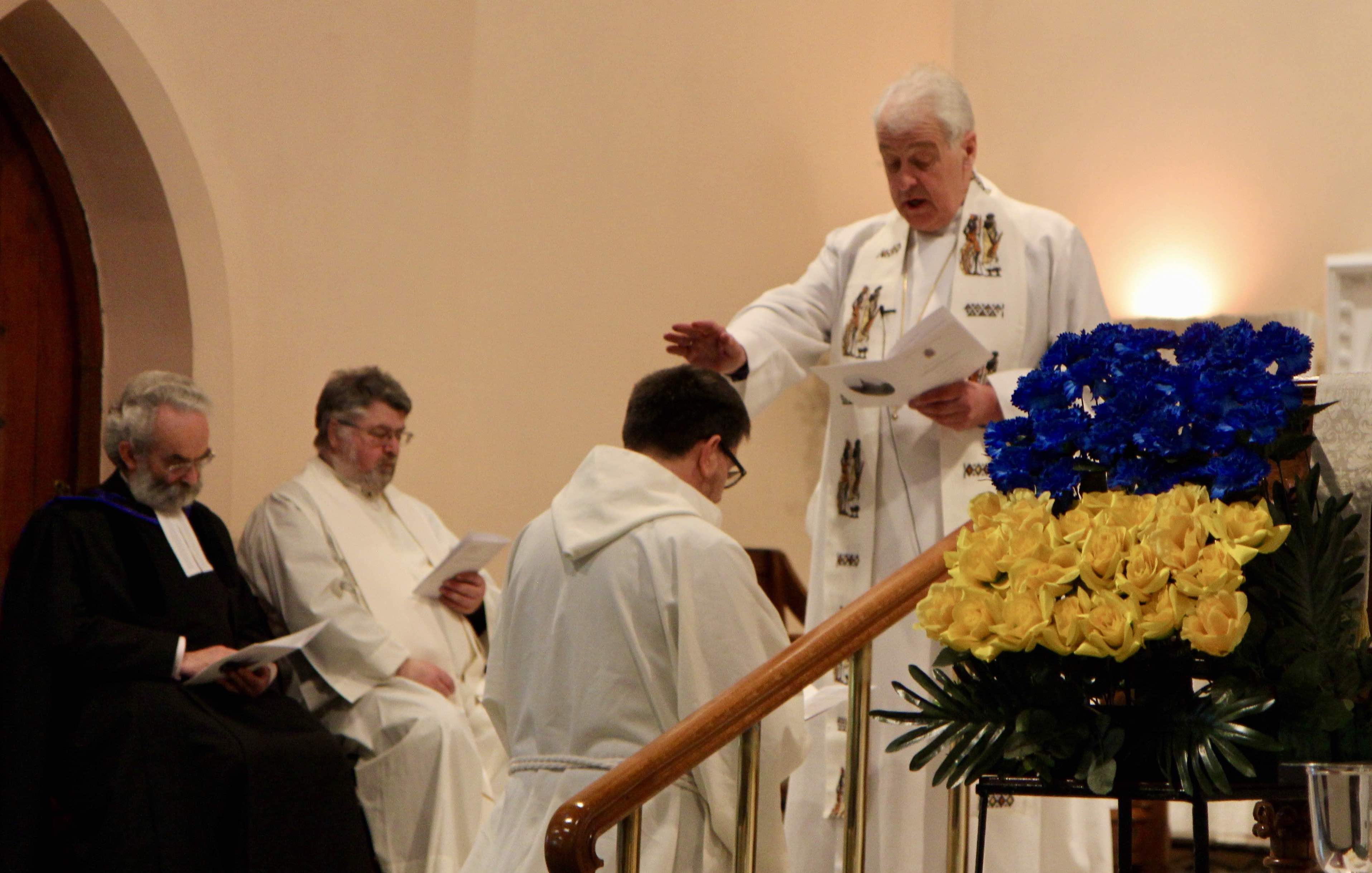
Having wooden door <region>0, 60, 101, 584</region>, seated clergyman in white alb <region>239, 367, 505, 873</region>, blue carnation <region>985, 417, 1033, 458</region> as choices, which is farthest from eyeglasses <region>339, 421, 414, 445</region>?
blue carnation <region>985, 417, 1033, 458</region>

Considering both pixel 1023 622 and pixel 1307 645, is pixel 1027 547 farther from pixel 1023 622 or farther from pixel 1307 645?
pixel 1307 645

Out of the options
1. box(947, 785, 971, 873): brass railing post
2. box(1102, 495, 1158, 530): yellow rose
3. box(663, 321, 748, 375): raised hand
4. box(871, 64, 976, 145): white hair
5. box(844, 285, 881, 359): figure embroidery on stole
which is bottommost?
box(947, 785, 971, 873): brass railing post

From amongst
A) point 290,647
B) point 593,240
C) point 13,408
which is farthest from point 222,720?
point 593,240

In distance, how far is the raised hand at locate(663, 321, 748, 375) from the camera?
396cm

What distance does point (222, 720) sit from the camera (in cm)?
428

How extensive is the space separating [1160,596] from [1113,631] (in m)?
0.08

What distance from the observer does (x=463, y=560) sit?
507cm

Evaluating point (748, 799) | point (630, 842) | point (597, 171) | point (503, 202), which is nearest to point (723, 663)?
point (748, 799)

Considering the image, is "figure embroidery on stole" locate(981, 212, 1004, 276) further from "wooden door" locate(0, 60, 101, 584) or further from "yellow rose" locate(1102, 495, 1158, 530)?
"wooden door" locate(0, 60, 101, 584)

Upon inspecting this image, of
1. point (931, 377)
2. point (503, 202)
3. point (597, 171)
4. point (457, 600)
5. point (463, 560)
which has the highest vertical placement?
point (597, 171)

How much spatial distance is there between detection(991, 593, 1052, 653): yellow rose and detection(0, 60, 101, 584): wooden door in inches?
154

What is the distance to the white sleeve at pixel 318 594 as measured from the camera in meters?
4.79

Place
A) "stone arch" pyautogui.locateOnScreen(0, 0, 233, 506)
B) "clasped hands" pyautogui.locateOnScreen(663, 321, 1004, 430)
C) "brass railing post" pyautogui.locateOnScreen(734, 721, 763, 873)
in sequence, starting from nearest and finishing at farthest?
"brass railing post" pyautogui.locateOnScreen(734, 721, 763, 873), "clasped hands" pyautogui.locateOnScreen(663, 321, 1004, 430), "stone arch" pyautogui.locateOnScreen(0, 0, 233, 506)

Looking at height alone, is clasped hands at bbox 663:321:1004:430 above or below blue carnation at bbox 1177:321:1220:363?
above
